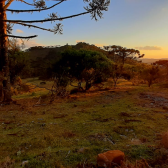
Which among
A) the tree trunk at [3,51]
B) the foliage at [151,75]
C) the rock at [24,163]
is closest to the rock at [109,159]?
the rock at [24,163]

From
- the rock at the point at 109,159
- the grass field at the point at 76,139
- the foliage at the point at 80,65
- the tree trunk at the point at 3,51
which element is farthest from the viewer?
the foliage at the point at 80,65

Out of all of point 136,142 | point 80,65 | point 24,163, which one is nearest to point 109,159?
point 24,163

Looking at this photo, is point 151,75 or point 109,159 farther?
point 151,75

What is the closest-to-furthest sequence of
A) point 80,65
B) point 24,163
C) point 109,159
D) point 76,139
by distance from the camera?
point 109,159 → point 24,163 → point 76,139 → point 80,65

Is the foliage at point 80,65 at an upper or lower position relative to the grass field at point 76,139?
upper

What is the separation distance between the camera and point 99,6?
6965mm

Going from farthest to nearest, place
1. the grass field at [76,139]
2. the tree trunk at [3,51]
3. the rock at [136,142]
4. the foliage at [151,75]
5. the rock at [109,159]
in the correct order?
the foliage at [151,75]
the tree trunk at [3,51]
the rock at [136,142]
the grass field at [76,139]
the rock at [109,159]

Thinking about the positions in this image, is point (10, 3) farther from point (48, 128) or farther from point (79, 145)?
point (79, 145)

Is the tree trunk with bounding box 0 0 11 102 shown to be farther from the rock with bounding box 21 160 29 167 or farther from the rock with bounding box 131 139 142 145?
the rock with bounding box 131 139 142 145

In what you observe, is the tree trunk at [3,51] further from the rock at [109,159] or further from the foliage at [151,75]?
the foliage at [151,75]

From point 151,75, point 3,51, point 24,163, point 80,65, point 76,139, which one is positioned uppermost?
point 3,51

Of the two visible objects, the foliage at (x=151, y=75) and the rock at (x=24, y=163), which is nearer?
the rock at (x=24, y=163)

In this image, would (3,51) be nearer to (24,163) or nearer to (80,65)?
(80,65)

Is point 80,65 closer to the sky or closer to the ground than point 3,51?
closer to the ground
